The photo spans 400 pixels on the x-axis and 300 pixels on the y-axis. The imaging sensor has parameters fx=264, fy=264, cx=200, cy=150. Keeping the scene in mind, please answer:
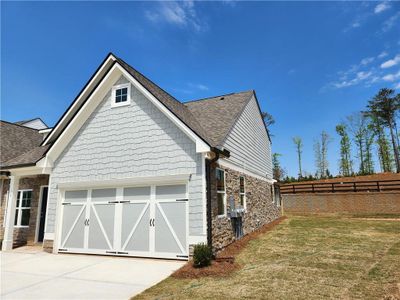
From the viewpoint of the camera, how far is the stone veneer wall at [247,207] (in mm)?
9000

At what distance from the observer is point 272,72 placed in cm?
1552

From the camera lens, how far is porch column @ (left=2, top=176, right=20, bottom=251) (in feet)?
37.9

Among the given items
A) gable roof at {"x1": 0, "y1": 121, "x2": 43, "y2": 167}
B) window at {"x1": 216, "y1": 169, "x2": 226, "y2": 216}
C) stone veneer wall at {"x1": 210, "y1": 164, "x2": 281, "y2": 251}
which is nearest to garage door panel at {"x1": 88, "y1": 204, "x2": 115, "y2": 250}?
stone veneer wall at {"x1": 210, "y1": 164, "x2": 281, "y2": 251}

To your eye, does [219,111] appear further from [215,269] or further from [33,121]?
[33,121]

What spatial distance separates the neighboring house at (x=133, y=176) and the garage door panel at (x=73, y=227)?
4 centimetres

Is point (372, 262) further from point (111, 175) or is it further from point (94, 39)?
point (94, 39)

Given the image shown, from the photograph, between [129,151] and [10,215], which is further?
[10,215]

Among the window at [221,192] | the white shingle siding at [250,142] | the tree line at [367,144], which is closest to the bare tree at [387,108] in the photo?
the tree line at [367,144]

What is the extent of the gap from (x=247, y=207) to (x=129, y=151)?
6.16 meters

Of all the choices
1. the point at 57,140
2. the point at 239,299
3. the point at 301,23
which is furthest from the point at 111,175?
the point at 301,23

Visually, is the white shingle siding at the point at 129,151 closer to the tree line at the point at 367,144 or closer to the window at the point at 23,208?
the window at the point at 23,208

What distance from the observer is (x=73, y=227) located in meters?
10.5

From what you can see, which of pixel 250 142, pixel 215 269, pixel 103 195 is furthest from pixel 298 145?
pixel 215 269

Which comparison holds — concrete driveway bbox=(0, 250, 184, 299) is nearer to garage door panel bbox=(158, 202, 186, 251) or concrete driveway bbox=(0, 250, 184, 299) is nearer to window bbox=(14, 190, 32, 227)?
garage door panel bbox=(158, 202, 186, 251)
